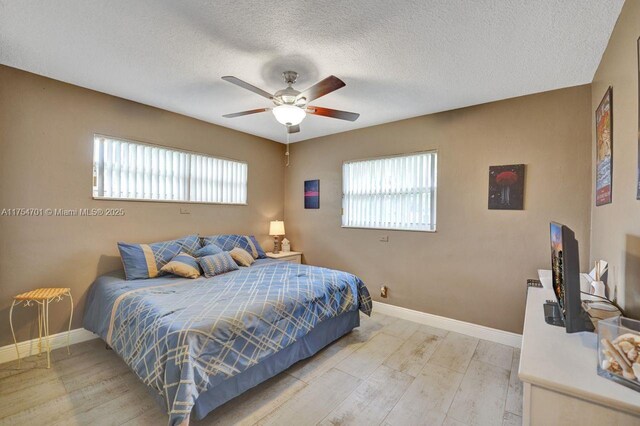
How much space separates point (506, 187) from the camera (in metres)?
2.92

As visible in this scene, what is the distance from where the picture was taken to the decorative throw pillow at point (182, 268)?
294 cm

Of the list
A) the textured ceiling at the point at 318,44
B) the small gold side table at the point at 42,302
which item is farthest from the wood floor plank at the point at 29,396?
the textured ceiling at the point at 318,44

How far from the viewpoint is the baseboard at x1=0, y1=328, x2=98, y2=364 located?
2473 mm

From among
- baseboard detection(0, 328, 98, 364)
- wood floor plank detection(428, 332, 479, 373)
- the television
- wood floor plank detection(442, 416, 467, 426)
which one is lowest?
wood floor plank detection(442, 416, 467, 426)

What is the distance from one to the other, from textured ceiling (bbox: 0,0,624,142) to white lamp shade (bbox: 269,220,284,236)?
2.22 meters

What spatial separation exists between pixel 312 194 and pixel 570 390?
3.91 m

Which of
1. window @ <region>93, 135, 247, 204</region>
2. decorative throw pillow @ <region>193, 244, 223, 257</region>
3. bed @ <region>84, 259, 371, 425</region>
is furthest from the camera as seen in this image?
decorative throw pillow @ <region>193, 244, 223, 257</region>

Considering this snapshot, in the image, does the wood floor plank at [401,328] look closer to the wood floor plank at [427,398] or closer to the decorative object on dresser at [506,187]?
the wood floor plank at [427,398]

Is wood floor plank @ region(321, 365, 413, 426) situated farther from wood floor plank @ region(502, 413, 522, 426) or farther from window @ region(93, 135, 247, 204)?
window @ region(93, 135, 247, 204)

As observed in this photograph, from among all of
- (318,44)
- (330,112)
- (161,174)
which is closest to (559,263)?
(330,112)

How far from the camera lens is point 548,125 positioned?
2.72 metres

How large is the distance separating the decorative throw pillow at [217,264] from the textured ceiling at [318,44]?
5.91ft

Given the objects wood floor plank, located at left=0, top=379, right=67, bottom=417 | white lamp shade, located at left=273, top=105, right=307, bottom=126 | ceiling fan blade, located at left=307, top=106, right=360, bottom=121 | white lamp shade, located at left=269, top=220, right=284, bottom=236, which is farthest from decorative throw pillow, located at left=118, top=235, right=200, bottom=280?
ceiling fan blade, located at left=307, top=106, right=360, bottom=121

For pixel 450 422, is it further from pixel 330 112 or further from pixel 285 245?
pixel 285 245
